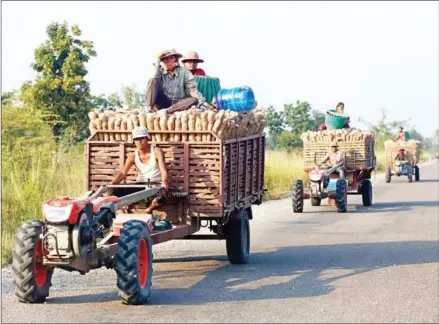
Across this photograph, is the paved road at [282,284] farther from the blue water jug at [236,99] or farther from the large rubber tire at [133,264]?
the blue water jug at [236,99]

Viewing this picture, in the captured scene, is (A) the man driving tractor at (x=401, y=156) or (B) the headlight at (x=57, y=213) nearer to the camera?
(B) the headlight at (x=57, y=213)

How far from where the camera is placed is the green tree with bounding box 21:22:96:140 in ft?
91.1

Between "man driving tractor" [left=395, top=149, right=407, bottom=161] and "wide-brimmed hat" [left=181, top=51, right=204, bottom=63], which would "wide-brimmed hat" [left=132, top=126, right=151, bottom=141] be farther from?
"man driving tractor" [left=395, top=149, right=407, bottom=161]

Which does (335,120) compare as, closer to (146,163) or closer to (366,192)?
(366,192)

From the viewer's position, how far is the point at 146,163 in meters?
11.6

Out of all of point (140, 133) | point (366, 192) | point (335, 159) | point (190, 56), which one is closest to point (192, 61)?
point (190, 56)

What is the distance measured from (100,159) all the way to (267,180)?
19.6 metres

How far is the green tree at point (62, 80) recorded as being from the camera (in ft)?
91.1

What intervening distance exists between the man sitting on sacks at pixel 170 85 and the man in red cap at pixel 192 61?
3.76ft

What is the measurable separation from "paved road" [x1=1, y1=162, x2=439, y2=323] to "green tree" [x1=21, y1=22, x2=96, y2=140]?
1170 centimetres

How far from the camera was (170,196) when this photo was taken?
11.5m

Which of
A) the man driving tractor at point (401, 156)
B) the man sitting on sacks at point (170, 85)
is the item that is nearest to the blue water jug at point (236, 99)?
the man sitting on sacks at point (170, 85)

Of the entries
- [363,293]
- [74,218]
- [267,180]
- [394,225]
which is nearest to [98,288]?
[74,218]

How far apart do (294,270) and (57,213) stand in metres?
4.34
